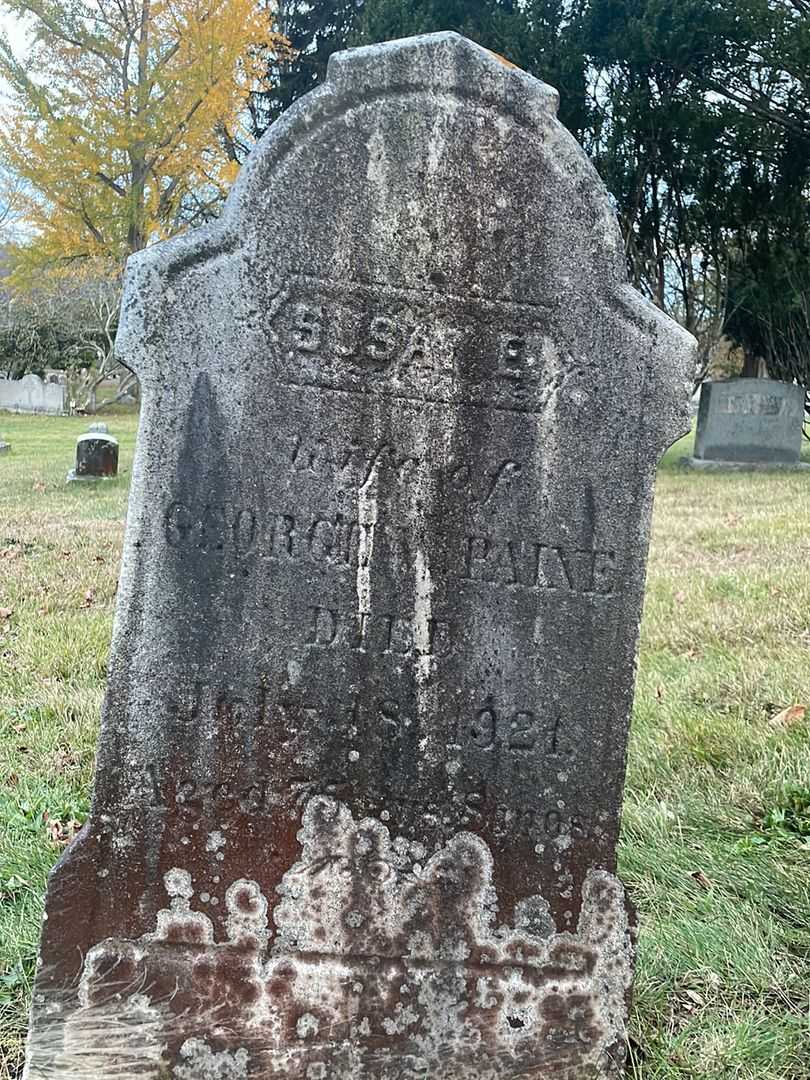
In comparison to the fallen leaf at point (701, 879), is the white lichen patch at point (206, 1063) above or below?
below

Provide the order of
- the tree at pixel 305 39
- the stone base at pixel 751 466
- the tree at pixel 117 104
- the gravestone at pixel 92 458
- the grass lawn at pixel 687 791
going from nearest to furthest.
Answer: the grass lawn at pixel 687 791 → the gravestone at pixel 92 458 → the tree at pixel 117 104 → the stone base at pixel 751 466 → the tree at pixel 305 39

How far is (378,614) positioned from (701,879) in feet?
4.81

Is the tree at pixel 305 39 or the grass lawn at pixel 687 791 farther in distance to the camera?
the tree at pixel 305 39

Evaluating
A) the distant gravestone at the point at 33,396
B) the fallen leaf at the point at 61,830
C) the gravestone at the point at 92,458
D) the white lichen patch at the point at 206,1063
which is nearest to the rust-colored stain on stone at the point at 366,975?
the white lichen patch at the point at 206,1063

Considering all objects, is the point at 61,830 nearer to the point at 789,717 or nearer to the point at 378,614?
the point at 378,614

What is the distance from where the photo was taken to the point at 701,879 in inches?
113

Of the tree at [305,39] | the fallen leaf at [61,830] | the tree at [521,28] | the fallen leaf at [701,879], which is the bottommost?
the fallen leaf at [61,830]

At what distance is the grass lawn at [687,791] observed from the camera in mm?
2330

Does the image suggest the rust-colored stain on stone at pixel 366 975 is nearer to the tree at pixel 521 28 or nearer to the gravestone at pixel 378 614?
the gravestone at pixel 378 614

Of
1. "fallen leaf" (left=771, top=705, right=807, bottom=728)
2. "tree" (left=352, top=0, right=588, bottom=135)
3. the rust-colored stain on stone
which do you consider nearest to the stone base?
"tree" (left=352, top=0, right=588, bottom=135)

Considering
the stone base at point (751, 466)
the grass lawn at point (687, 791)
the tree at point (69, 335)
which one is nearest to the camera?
the grass lawn at point (687, 791)

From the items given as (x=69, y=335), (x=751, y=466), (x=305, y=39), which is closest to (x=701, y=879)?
(x=751, y=466)

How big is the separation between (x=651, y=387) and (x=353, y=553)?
76 centimetres

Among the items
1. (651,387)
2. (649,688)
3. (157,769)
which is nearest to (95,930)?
(157,769)
